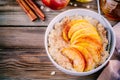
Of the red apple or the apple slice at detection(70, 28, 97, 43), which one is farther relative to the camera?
the red apple

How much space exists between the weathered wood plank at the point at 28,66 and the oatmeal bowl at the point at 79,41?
5cm

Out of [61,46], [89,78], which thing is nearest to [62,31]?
[61,46]

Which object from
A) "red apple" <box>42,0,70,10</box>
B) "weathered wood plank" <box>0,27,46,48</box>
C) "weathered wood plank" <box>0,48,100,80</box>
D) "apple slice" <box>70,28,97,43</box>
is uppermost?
"red apple" <box>42,0,70,10</box>

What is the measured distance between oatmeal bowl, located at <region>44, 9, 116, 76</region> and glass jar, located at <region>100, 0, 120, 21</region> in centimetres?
4

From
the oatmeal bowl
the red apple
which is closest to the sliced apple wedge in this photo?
the oatmeal bowl

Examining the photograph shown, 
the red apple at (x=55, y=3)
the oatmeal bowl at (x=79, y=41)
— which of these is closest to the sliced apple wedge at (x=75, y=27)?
the oatmeal bowl at (x=79, y=41)

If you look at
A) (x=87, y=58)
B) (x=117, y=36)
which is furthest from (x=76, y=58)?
(x=117, y=36)

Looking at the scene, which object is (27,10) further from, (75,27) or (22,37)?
(75,27)

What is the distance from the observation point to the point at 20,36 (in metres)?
0.99

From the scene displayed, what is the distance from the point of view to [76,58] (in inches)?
33.8

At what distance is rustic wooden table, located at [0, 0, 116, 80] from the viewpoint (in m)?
0.94

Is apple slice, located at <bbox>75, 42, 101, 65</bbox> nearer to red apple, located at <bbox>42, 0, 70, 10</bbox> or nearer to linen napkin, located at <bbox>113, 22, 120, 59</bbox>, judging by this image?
linen napkin, located at <bbox>113, 22, 120, 59</bbox>

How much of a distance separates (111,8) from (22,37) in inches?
11.1

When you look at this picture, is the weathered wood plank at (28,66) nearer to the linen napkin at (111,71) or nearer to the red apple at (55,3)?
the linen napkin at (111,71)
